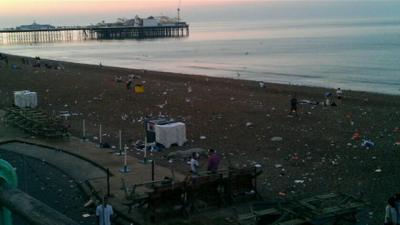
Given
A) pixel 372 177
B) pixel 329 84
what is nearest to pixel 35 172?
pixel 372 177

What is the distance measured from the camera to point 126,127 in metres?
19.8

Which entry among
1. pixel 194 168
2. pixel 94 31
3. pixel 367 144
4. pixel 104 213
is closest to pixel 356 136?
pixel 367 144

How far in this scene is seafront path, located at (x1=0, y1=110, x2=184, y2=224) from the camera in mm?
11228

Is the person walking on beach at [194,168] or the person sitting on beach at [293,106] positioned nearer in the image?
the person walking on beach at [194,168]

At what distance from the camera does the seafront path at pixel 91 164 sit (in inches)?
442

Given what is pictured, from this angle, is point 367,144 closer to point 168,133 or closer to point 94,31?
point 168,133

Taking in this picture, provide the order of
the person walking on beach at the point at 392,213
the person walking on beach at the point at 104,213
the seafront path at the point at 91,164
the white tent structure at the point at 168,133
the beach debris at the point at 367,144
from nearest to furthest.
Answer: the person walking on beach at the point at 392,213
the person walking on beach at the point at 104,213
the seafront path at the point at 91,164
the beach debris at the point at 367,144
the white tent structure at the point at 168,133

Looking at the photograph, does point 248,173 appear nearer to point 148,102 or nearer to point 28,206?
point 28,206

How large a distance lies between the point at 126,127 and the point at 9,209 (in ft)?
60.0

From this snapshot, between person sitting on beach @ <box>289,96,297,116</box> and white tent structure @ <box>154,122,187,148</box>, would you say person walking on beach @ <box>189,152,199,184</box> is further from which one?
person sitting on beach @ <box>289,96,297,116</box>

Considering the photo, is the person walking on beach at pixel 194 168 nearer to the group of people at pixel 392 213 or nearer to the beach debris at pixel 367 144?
the group of people at pixel 392 213

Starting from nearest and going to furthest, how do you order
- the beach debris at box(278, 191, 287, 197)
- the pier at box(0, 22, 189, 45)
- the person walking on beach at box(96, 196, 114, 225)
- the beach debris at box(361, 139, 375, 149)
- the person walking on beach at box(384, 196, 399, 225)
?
the person walking on beach at box(384, 196, 399, 225) → the person walking on beach at box(96, 196, 114, 225) → the beach debris at box(278, 191, 287, 197) → the beach debris at box(361, 139, 375, 149) → the pier at box(0, 22, 189, 45)

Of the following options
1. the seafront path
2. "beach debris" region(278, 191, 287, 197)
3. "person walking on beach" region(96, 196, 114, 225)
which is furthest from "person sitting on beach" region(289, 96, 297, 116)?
"person walking on beach" region(96, 196, 114, 225)

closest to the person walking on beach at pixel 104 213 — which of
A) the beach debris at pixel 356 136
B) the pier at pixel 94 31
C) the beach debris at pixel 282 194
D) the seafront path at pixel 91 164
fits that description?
the seafront path at pixel 91 164
